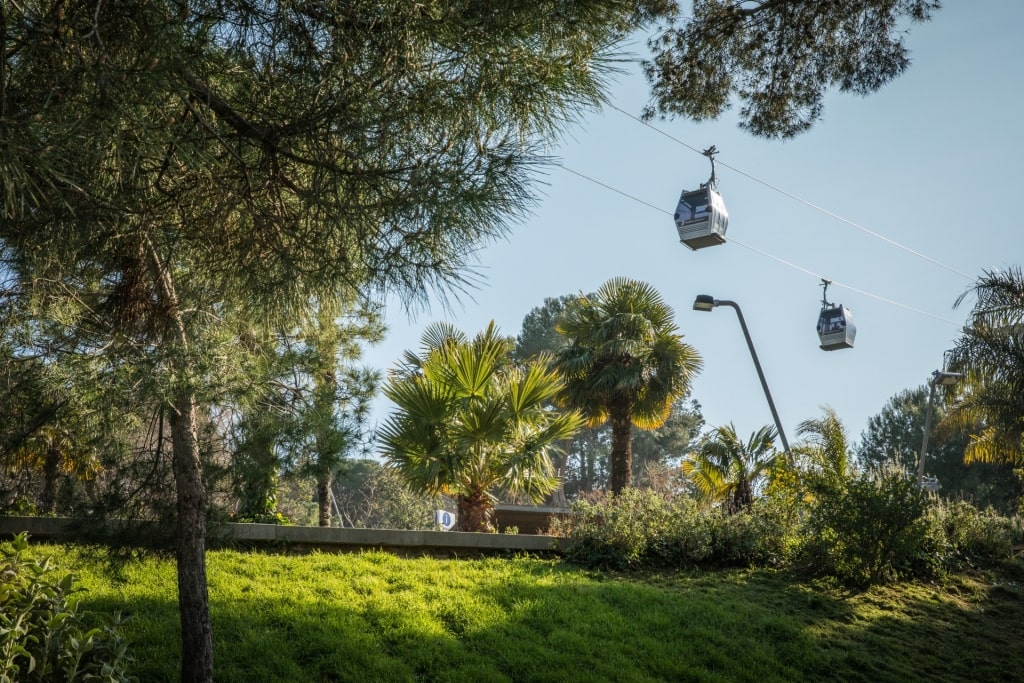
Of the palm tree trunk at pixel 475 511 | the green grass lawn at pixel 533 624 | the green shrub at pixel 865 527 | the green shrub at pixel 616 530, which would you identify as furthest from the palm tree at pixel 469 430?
the green shrub at pixel 865 527

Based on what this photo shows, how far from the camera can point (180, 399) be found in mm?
5559

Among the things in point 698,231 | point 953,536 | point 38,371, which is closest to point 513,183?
point 38,371

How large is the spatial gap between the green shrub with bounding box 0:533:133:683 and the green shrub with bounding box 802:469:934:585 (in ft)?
28.6

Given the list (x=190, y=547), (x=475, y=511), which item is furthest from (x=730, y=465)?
(x=190, y=547)

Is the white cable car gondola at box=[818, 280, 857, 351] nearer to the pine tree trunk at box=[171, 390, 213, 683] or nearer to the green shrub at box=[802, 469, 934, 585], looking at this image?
the green shrub at box=[802, 469, 934, 585]

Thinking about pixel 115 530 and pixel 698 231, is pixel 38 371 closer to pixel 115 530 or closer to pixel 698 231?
pixel 115 530

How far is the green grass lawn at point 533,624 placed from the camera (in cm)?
661

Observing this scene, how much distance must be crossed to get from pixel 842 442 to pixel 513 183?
Result: 9.14m

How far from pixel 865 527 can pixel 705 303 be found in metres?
5.47

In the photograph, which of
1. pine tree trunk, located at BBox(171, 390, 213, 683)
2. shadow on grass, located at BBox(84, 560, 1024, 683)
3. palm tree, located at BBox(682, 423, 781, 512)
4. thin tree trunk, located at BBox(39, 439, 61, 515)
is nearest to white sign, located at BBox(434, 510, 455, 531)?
palm tree, located at BBox(682, 423, 781, 512)

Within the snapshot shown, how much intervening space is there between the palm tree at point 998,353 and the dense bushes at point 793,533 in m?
3.87

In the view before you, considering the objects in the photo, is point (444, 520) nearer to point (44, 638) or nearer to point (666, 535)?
point (666, 535)

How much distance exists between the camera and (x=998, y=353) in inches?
584

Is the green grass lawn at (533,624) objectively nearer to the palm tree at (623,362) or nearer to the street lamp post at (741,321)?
the street lamp post at (741,321)
